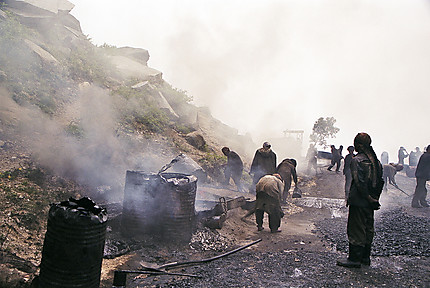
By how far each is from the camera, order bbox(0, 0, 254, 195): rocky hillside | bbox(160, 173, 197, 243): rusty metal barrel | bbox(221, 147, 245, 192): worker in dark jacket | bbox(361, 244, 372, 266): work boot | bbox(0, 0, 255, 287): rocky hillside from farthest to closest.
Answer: bbox(221, 147, 245, 192): worker in dark jacket, bbox(0, 0, 254, 195): rocky hillside, bbox(160, 173, 197, 243): rusty metal barrel, bbox(0, 0, 255, 287): rocky hillside, bbox(361, 244, 372, 266): work boot

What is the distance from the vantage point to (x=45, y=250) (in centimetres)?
351

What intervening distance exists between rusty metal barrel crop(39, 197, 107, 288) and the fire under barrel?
2.55m

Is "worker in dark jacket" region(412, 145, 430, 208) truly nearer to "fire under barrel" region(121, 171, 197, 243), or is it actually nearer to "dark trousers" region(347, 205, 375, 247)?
"dark trousers" region(347, 205, 375, 247)

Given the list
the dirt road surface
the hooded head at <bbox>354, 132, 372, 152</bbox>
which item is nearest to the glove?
the hooded head at <bbox>354, 132, 372, 152</bbox>

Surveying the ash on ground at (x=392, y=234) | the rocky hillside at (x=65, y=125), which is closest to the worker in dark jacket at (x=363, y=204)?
the ash on ground at (x=392, y=234)

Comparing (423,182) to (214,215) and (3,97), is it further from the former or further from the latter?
(3,97)

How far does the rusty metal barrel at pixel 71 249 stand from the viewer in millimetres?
3379

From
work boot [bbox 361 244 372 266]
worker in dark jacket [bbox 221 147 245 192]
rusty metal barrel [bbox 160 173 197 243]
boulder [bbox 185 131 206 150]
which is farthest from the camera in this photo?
boulder [bbox 185 131 206 150]

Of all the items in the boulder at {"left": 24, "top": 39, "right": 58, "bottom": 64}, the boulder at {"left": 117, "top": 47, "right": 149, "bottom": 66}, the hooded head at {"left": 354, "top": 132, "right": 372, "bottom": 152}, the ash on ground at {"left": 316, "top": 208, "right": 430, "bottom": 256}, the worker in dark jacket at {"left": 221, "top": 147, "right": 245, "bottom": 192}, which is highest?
the boulder at {"left": 117, "top": 47, "right": 149, "bottom": 66}

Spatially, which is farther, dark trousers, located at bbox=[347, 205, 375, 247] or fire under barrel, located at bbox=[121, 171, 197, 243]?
fire under barrel, located at bbox=[121, 171, 197, 243]

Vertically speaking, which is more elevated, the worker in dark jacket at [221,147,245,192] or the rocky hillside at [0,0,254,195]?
the rocky hillside at [0,0,254,195]

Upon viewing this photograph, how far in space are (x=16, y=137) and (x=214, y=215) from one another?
5898 mm

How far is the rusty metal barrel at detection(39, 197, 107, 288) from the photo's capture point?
11.1ft

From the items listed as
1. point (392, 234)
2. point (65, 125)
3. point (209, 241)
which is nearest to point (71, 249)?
point (209, 241)
